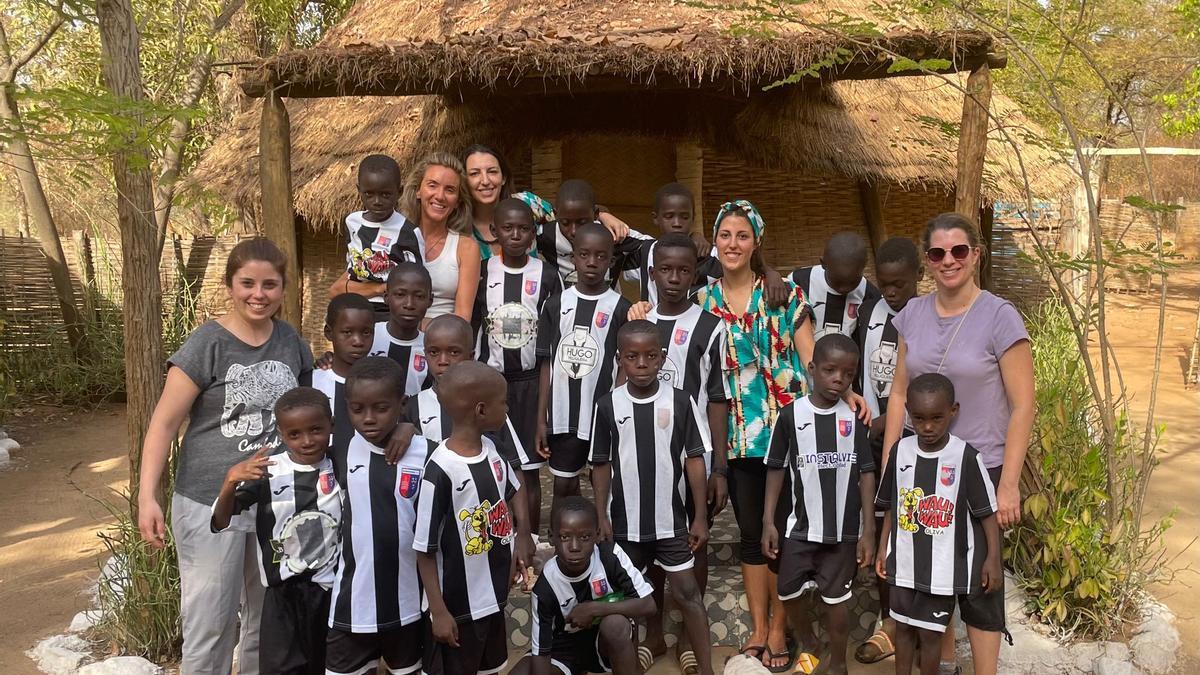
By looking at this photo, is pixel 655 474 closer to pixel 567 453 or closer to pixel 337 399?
pixel 567 453

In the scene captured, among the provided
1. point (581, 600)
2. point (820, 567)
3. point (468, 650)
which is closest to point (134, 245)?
point (468, 650)

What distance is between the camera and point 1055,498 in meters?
3.98

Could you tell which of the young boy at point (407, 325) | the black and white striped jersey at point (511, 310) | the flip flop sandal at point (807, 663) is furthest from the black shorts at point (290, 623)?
the flip flop sandal at point (807, 663)

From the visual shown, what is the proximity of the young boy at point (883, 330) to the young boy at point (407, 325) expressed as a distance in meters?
1.61

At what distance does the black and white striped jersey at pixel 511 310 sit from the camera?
375 centimetres

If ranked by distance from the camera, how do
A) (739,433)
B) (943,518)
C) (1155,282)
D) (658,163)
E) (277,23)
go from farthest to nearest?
(1155,282)
(277,23)
(658,163)
(739,433)
(943,518)

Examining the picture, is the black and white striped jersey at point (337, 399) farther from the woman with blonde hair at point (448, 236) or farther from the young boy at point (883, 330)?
the young boy at point (883, 330)

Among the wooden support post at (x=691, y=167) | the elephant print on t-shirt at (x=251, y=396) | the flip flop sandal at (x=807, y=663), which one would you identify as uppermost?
the wooden support post at (x=691, y=167)

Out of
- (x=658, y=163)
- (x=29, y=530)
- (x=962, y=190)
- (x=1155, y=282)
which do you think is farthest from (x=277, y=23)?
(x=1155, y=282)

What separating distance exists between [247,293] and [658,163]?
16.8 feet

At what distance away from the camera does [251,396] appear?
2914 mm

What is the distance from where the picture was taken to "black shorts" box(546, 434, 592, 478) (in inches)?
144

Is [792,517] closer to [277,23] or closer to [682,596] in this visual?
[682,596]

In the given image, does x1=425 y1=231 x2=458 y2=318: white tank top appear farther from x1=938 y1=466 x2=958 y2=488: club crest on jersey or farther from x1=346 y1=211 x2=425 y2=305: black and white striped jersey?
x1=938 y1=466 x2=958 y2=488: club crest on jersey
